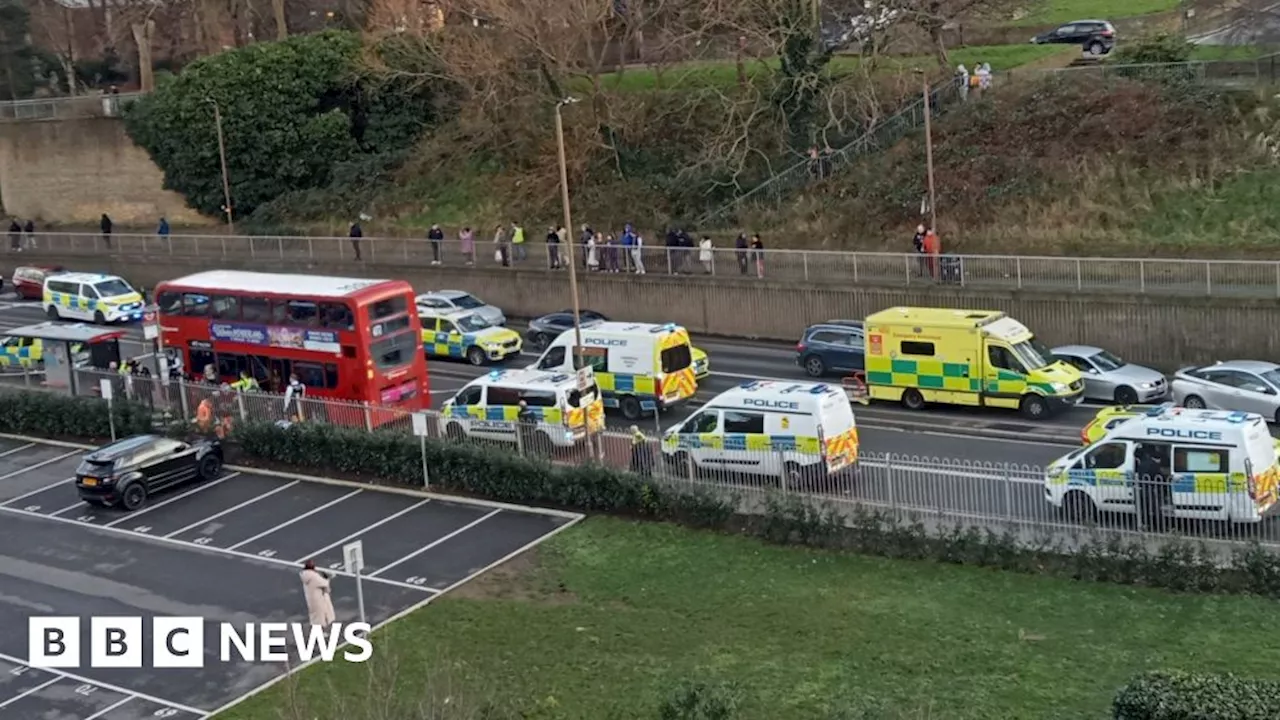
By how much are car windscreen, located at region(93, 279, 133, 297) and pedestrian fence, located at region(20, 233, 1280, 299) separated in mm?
4469

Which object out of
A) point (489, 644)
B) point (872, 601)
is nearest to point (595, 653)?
point (489, 644)

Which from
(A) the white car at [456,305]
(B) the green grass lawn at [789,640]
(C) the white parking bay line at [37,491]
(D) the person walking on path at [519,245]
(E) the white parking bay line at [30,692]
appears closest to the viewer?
(B) the green grass lawn at [789,640]

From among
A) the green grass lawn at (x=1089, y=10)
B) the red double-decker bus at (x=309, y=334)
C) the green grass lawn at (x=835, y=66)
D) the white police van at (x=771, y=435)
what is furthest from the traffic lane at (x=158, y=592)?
the green grass lawn at (x=1089, y=10)

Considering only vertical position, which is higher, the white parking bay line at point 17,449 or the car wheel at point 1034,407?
the white parking bay line at point 17,449

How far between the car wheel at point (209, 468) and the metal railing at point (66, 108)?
34.4m

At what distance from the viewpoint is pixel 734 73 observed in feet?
172

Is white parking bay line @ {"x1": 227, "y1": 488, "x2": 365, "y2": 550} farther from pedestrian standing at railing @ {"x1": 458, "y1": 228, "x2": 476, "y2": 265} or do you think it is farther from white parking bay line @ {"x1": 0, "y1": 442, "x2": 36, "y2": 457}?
pedestrian standing at railing @ {"x1": 458, "y1": 228, "x2": 476, "y2": 265}

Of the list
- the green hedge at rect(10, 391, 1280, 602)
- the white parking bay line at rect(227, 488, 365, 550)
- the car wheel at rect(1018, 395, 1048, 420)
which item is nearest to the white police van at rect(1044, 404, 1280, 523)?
the green hedge at rect(10, 391, 1280, 602)

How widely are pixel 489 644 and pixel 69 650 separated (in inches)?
250

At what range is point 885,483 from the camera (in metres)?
23.0

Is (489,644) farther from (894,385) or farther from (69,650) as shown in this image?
(894,385)

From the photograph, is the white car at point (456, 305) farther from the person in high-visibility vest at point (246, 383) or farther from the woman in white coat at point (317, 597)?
the woman in white coat at point (317, 597)

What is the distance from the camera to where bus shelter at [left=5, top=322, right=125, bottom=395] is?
35.7 m

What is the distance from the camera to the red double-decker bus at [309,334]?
103 ft
